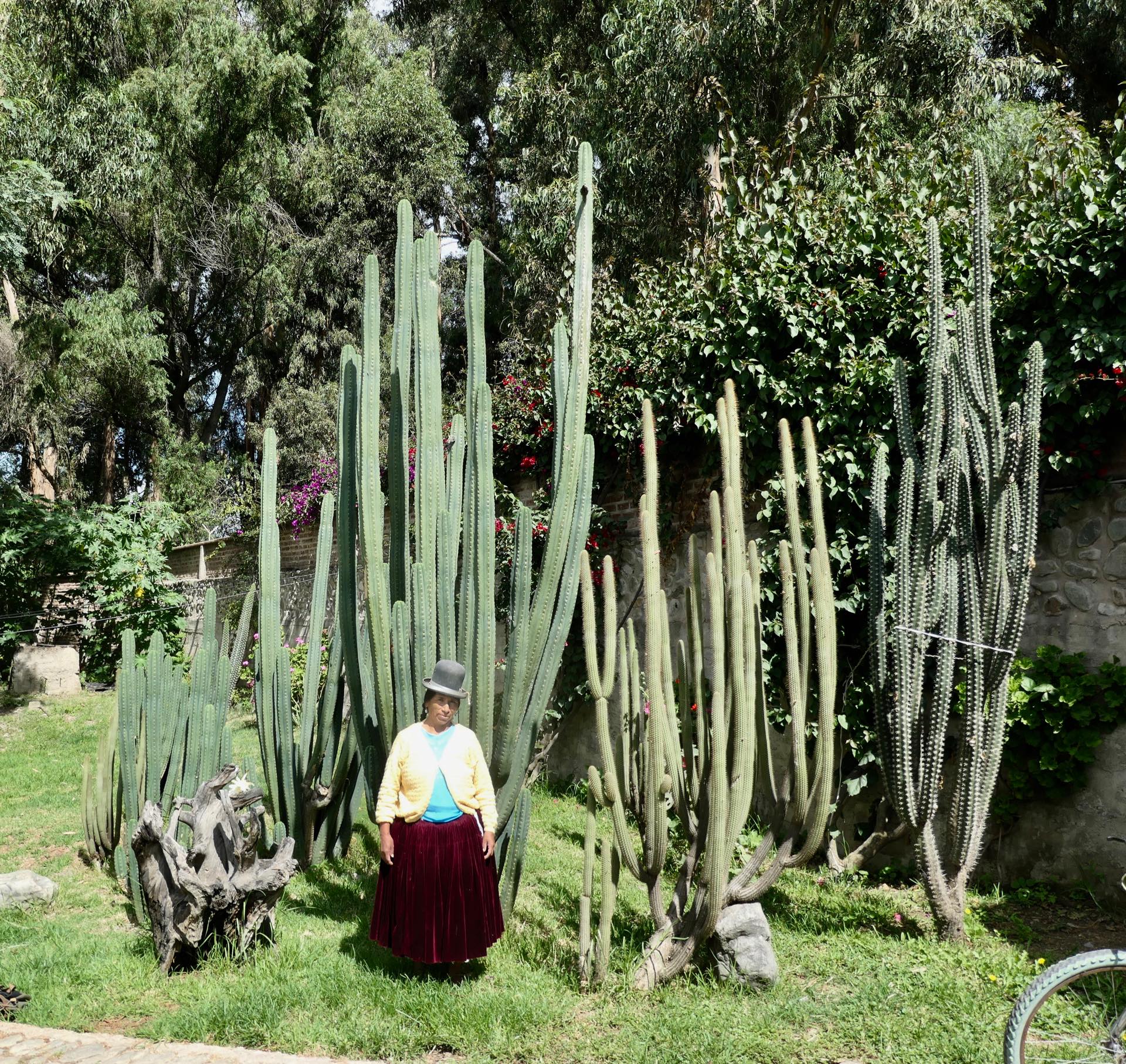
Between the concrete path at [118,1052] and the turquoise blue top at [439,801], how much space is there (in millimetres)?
884

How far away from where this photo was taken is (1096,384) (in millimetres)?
4359

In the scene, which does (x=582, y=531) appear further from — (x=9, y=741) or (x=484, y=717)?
(x=9, y=741)

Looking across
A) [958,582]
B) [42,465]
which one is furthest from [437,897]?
[42,465]

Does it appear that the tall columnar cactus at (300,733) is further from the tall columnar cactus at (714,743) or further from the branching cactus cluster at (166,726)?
the tall columnar cactus at (714,743)

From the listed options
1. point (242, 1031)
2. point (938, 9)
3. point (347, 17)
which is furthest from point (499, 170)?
point (242, 1031)

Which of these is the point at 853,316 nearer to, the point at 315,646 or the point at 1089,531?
the point at 1089,531

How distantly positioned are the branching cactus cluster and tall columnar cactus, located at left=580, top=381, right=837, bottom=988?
2.15 metres

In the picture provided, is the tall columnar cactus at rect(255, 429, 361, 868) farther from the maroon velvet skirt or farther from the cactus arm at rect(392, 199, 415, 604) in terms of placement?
the maroon velvet skirt

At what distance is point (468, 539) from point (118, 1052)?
2.27 meters

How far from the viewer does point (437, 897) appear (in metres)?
3.61

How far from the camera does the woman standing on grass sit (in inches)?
142

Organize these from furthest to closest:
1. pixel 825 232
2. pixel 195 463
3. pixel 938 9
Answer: pixel 195 463 < pixel 938 9 < pixel 825 232

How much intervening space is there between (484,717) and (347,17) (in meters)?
17.5

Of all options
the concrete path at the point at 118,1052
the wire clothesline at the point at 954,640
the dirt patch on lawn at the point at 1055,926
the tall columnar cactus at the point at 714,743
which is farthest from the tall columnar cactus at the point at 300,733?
the dirt patch on lawn at the point at 1055,926
